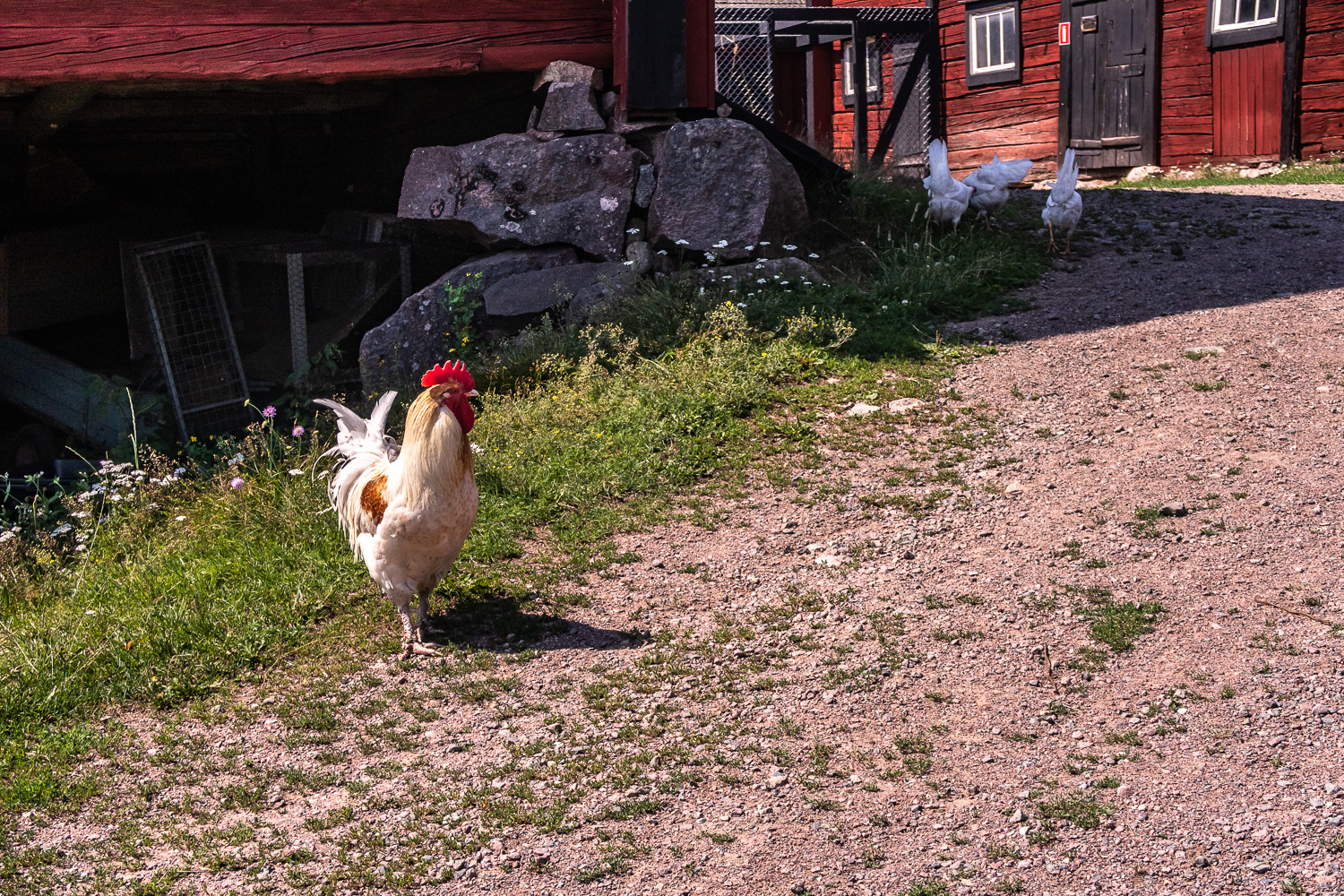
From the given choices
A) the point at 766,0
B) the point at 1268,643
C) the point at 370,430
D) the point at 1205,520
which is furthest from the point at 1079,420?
the point at 766,0

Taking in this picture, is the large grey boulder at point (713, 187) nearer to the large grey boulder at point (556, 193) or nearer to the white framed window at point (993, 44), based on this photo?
the large grey boulder at point (556, 193)

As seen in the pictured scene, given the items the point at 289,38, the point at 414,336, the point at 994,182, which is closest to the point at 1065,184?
the point at 994,182

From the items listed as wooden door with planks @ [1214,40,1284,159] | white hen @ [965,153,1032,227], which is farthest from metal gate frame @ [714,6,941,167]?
white hen @ [965,153,1032,227]

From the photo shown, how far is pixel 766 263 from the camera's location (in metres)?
7.32

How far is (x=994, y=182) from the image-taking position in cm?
816

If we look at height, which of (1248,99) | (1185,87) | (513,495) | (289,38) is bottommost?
(513,495)

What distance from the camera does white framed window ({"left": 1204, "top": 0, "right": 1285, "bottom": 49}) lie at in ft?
40.1

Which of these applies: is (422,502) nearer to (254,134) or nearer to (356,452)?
(356,452)

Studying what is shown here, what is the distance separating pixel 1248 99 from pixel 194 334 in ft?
38.7

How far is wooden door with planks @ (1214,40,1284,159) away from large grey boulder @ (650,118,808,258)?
8.08m

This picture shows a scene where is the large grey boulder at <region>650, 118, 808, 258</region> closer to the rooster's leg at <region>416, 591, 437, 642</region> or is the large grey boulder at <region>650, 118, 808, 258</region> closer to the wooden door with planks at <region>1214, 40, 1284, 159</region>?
the rooster's leg at <region>416, 591, 437, 642</region>

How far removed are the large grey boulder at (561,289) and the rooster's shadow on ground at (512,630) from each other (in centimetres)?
336

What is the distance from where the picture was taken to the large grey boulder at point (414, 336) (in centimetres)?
731

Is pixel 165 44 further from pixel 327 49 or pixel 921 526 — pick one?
pixel 921 526
